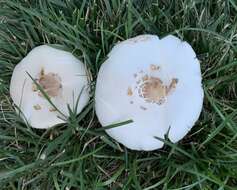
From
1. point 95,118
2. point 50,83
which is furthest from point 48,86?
point 95,118

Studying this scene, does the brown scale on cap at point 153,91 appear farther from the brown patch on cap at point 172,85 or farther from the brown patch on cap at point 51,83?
the brown patch on cap at point 51,83

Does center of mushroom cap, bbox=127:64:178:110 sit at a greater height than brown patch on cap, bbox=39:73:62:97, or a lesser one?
greater

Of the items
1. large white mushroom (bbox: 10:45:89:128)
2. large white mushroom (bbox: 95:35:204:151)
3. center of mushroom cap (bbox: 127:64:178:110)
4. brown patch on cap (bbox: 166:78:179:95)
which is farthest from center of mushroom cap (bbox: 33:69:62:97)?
brown patch on cap (bbox: 166:78:179:95)

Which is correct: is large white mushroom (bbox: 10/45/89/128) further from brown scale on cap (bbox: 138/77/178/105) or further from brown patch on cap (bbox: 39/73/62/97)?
brown scale on cap (bbox: 138/77/178/105)

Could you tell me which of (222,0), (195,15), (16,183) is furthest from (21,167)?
(222,0)

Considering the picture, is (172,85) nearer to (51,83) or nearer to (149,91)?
(149,91)

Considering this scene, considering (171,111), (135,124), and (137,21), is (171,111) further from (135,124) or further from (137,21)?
(137,21)

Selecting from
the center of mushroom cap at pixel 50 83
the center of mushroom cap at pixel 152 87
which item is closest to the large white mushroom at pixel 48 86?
the center of mushroom cap at pixel 50 83
